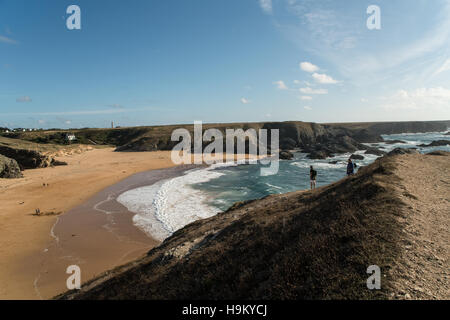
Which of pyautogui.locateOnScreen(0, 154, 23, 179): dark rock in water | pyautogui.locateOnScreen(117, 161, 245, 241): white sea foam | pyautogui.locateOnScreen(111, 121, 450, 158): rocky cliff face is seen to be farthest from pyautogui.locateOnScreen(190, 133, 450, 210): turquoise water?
pyautogui.locateOnScreen(0, 154, 23, 179): dark rock in water

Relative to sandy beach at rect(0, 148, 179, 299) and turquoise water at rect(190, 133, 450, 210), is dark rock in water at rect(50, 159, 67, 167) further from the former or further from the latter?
turquoise water at rect(190, 133, 450, 210)

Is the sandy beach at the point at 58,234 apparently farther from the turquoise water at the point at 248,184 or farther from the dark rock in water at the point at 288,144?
the dark rock in water at the point at 288,144

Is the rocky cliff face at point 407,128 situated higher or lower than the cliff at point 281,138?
higher

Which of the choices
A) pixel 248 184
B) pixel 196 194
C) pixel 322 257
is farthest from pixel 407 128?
pixel 322 257

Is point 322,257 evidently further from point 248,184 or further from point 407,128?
point 407,128

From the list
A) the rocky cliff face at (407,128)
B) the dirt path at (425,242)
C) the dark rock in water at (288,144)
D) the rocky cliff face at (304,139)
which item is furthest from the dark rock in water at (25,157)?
the rocky cliff face at (407,128)

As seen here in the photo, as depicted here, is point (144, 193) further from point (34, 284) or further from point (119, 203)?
point (34, 284)
